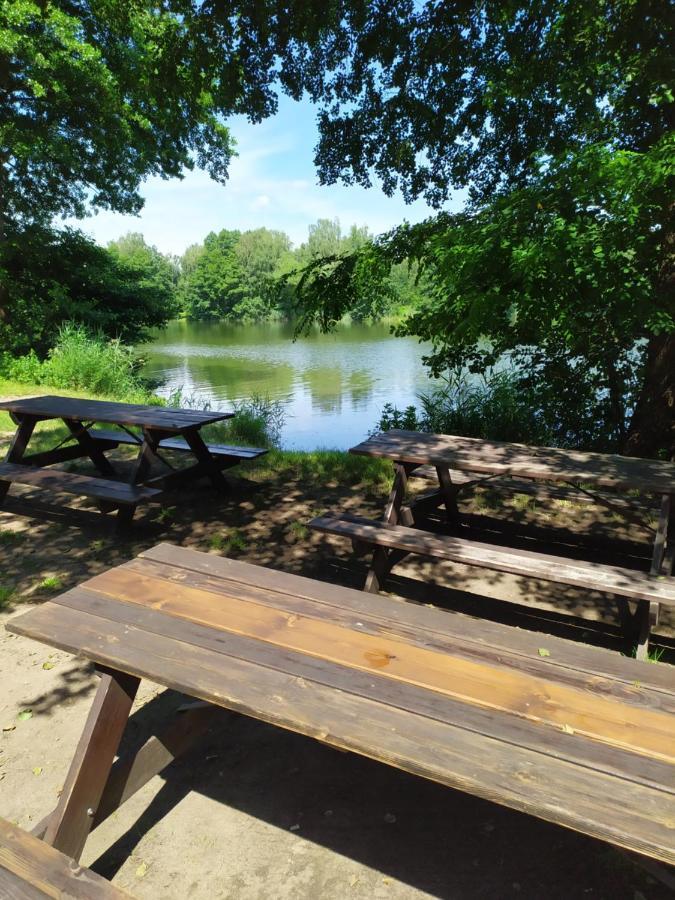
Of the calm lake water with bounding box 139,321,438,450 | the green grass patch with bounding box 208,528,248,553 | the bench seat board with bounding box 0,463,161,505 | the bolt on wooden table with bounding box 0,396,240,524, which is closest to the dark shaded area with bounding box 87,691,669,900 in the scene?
the green grass patch with bounding box 208,528,248,553

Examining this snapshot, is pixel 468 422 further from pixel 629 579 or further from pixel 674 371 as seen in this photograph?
pixel 629 579

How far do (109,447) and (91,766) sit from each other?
4.66m

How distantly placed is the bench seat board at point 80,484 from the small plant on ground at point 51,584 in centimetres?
69

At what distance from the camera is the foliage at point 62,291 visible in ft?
47.8

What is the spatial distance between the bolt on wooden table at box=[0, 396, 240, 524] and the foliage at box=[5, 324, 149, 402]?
511cm

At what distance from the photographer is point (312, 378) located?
1728 centimetres

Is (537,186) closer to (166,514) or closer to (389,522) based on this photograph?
(389,522)

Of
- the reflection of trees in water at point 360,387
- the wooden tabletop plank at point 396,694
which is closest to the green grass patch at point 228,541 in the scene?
the wooden tabletop plank at point 396,694

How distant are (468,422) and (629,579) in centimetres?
536

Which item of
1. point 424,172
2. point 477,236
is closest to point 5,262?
point 424,172

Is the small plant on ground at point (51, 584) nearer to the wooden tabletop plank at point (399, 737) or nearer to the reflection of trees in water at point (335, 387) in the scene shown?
the wooden tabletop plank at point (399, 737)

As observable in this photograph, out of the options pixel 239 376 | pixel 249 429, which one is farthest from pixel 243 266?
pixel 249 429

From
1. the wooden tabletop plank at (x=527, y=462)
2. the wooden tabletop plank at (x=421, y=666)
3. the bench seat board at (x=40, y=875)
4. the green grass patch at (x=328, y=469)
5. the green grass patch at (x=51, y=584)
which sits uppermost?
the wooden tabletop plank at (x=527, y=462)

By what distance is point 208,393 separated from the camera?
48.3 feet
